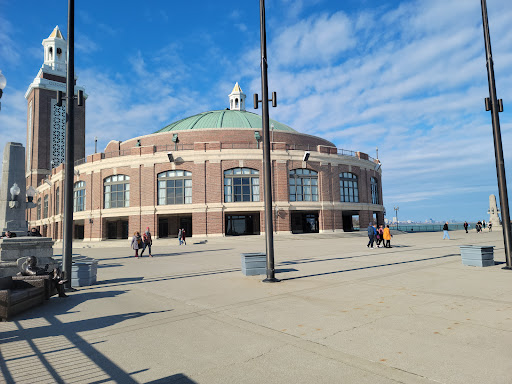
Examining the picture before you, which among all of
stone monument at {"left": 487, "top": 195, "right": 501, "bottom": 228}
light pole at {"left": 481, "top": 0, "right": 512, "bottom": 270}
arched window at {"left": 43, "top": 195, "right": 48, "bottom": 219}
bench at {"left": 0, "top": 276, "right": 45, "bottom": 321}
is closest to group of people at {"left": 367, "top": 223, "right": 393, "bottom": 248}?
light pole at {"left": 481, "top": 0, "right": 512, "bottom": 270}

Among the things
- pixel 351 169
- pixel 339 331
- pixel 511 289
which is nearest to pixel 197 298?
pixel 339 331

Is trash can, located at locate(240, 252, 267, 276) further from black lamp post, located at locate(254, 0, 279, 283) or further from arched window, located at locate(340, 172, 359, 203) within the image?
arched window, located at locate(340, 172, 359, 203)

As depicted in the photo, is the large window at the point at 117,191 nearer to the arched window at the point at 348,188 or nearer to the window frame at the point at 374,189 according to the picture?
the arched window at the point at 348,188

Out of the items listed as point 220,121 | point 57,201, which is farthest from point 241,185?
point 57,201

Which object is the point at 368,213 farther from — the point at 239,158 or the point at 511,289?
the point at 511,289

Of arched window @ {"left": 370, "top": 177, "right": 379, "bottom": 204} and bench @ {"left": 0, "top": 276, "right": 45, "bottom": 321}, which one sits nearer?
bench @ {"left": 0, "top": 276, "right": 45, "bottom": 321}

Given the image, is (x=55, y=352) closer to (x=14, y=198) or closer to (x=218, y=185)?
(x=14, y=198)

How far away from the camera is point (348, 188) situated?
48.5 meters

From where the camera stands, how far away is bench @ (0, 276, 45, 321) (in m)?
6.82

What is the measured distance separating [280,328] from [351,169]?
1762 inches

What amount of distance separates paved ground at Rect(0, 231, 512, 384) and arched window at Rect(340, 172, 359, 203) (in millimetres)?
37940

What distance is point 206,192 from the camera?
1663 inches

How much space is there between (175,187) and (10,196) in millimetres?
26646

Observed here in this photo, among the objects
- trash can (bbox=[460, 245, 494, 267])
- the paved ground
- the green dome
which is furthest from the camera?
the green dome
